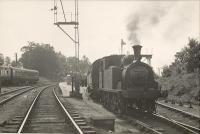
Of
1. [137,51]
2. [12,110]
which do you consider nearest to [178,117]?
[137,51]

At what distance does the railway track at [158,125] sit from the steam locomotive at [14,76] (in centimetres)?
3753

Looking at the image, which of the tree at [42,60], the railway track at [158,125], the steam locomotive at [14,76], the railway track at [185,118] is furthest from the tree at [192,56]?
the tree at [42,60]

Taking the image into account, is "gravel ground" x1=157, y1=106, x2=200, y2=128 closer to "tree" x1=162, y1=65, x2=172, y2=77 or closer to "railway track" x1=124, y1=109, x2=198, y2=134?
"railway track" x1=124, y1=109, x2=198, y2=134

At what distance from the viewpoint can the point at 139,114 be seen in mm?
17891

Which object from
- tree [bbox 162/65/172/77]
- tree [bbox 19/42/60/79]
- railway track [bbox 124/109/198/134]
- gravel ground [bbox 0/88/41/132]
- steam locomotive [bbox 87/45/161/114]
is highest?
tree [bbox 19/42/60/79]

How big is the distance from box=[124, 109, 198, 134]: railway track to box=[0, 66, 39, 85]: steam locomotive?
37533mm

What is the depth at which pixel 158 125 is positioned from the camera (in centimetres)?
1430

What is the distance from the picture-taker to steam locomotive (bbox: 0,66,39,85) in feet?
173

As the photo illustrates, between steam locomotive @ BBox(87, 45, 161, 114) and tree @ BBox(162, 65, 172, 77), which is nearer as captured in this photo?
steam locomotive @ BBox(87, 45, 161, 114)

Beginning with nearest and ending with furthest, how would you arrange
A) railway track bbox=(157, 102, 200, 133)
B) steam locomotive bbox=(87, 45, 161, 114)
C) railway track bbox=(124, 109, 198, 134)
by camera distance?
railway track bbox=(124, 109, 198, 134) < railway track bbox=(157, 102, 200, 133) < steam locomotive bbox=(87, 45, 161, 114)

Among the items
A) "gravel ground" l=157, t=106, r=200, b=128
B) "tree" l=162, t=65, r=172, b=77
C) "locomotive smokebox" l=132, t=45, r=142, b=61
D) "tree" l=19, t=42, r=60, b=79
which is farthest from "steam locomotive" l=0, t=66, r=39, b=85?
"tree" l=19, t=42, r=60, b=79

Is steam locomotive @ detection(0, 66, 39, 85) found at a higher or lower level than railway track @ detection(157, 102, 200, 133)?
higher

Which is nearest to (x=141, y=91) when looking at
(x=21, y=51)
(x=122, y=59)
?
(x=122, y=59)

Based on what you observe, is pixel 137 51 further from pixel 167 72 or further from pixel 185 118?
pixel 167 72
